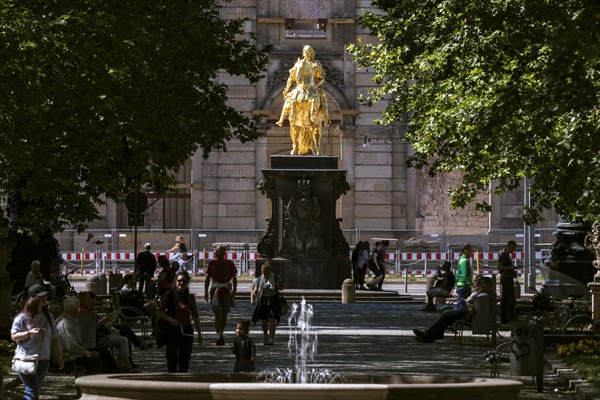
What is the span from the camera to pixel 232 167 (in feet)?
214

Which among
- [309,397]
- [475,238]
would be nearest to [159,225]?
[475,238]

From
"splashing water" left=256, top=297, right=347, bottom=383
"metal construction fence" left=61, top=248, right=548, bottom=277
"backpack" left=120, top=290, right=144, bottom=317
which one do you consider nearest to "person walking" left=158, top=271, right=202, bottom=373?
"splashing water" left=256, top=297, right=347, bottom=383

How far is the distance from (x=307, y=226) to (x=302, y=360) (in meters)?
22.1

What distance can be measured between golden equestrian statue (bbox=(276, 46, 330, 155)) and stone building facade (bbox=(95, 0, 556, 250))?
59.5ft

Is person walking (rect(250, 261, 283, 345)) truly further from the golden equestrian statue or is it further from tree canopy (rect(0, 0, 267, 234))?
the golden equestrian statue

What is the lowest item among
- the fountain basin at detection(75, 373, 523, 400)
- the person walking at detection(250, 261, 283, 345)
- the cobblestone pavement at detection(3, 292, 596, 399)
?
the cobblestone pavement at detection(3, 292, 596, 399)

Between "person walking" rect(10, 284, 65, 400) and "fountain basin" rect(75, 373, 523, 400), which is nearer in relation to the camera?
"fountain basin" rect(75, 373, 523, 400)

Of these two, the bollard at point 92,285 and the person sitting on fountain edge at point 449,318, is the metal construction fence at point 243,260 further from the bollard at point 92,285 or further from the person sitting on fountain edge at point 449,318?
the person sitting on fountain edge at point 449,318

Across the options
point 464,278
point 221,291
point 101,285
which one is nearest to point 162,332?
point 221,291

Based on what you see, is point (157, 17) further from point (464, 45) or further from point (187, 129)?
point (464, 45)

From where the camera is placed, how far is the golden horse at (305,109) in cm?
4534

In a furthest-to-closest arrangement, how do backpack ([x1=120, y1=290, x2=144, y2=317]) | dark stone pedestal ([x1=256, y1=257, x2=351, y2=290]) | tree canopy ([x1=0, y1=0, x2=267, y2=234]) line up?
1. dark stone pedestal ([x1=256, y1=257, x2=351, y2=290])
2. backpack ([x1=120, y1=290, x2=144, y2=317])
3. tree canopy ([x1=0, y1=0, x2=267, y2=234])

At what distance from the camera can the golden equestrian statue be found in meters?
45.3

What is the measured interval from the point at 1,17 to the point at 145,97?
20.9 feet
